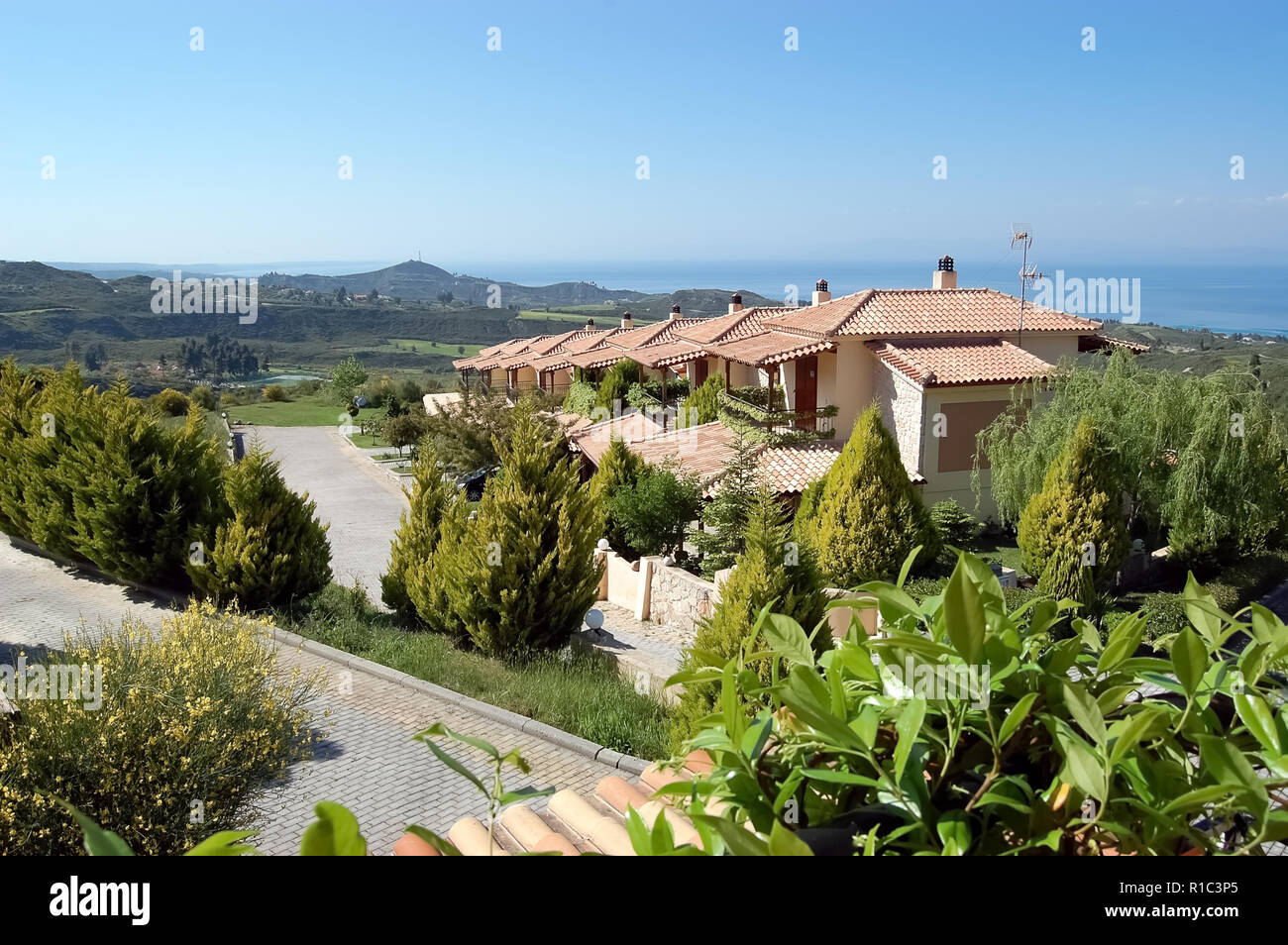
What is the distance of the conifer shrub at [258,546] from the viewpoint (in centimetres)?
1406

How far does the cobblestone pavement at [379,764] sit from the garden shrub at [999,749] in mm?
6029

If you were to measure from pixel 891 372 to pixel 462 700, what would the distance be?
1750 cm

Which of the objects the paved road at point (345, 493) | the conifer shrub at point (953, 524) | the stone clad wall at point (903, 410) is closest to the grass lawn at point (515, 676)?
the paved road at point (345, 493)

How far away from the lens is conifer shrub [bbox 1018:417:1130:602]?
54.6 feet

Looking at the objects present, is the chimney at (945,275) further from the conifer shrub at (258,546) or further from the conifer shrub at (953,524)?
the conifer shrub at (258,546)

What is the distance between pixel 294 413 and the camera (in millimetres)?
54469

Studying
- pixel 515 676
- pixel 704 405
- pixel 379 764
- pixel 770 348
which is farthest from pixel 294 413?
pixel 379 764

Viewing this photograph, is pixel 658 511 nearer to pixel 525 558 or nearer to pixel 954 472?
pixel 525 558

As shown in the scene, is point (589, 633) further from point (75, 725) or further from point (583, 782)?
point (75, 725)

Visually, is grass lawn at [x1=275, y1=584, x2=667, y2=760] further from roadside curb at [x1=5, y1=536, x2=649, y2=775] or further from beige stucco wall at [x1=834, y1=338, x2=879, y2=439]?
beige stucco wall at [x1=834, y1=338, x2=879, y2=439]

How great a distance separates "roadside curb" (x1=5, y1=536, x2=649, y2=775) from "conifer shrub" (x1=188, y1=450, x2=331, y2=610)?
921mm
